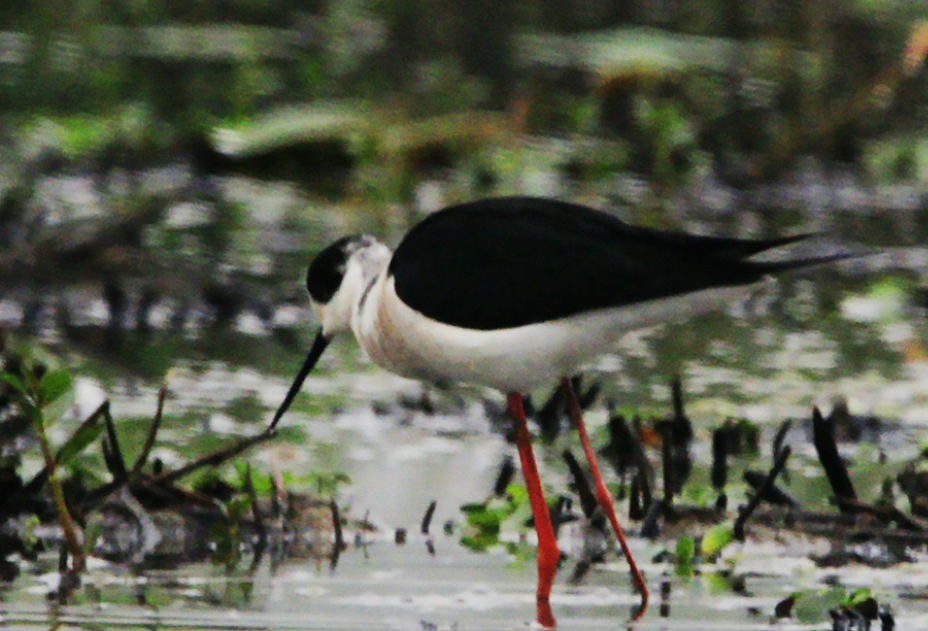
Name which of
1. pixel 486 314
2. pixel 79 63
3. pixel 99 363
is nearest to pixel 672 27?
pixel 79 63

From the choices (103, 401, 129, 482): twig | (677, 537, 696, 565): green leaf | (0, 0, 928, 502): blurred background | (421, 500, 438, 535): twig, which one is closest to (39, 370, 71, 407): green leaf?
(103, 401, 129, 482): twig

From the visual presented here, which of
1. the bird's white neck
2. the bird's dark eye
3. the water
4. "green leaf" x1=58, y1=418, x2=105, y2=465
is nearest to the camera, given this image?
the water

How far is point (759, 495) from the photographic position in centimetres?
471

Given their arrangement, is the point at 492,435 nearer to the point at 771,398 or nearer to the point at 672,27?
the point at 771,398

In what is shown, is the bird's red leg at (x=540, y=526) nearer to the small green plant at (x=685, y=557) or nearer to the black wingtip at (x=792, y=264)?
the small green plant at (x=685, y=557)

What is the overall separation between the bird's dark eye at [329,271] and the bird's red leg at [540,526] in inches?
32.2

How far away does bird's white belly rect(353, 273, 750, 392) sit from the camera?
4664 millimetres

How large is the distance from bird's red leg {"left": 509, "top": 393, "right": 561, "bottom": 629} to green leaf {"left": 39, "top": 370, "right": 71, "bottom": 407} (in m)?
1.10

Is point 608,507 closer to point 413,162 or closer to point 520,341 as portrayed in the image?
point 520,341

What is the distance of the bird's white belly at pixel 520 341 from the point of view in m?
4.66

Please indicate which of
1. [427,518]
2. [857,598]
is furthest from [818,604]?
[427,518]

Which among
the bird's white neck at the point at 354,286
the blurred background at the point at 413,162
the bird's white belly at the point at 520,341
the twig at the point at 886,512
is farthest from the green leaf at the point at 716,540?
the blurred background at the point at 413,162

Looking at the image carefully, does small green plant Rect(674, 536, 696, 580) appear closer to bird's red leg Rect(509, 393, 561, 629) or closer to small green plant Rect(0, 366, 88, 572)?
bird's red leg Rect(509, 393, 561, 629)

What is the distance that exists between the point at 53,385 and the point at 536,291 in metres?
1.12
